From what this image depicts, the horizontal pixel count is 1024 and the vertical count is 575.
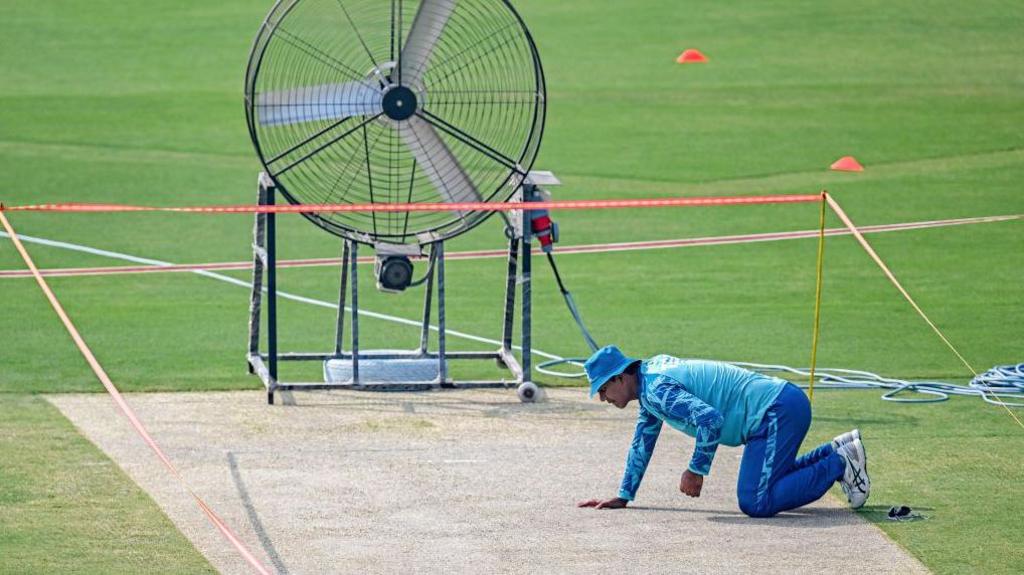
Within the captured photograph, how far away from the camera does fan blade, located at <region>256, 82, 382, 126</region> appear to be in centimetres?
1067

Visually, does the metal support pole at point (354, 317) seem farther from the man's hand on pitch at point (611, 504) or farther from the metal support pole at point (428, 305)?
the man's hand on pitch at point (611, 504)

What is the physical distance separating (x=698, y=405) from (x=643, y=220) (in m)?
9.04

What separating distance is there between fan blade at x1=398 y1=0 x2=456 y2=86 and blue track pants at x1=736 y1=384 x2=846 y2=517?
338 cm

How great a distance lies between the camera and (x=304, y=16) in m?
30.5

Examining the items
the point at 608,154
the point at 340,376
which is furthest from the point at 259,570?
the point at 608,154

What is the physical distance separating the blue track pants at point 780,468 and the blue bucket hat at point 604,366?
32.3 inches

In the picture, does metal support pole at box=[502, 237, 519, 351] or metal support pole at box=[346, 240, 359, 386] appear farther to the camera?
metal support pole at box=[502, 237, 519, 351]

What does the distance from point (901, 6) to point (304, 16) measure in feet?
35.0

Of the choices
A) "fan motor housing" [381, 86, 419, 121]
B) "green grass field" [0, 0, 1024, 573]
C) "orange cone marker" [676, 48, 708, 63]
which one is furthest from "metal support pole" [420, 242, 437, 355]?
"orange cone marker" [676, 48, 708, 63]

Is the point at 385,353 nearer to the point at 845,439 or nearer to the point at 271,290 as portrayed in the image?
the point at 271,290

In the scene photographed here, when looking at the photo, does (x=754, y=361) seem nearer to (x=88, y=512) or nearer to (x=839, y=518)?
(x=839, y=518)

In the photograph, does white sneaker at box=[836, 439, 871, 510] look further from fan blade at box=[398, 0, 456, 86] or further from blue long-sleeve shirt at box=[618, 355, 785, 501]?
fan blade at box=[398, 0, 456, 86]

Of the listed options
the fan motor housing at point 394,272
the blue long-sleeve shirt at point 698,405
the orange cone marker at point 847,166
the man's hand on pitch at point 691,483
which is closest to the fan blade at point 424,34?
the fan motor housing at point 394,272

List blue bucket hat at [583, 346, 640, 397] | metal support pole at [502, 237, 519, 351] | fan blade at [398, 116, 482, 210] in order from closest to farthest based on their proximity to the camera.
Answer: blue bucket hat at [583, 346, 640, 397] < fan blade at [398, 116, 482, 210] < metal support pole at [502, 237, 519, 351]
